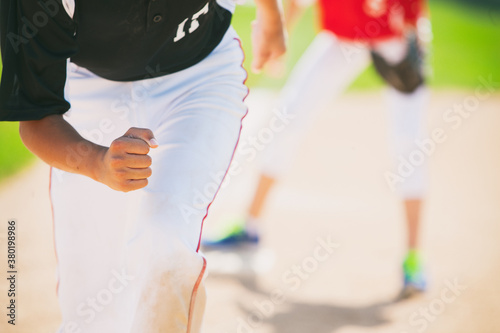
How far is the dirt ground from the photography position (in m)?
3.36

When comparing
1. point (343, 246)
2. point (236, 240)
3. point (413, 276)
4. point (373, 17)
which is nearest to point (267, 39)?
point (373, 17)

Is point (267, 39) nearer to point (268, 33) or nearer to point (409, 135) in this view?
point (268, 33)

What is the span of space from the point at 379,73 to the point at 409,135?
398 millimetres

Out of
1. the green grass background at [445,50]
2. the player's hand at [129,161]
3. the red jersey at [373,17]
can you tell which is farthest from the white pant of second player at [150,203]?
the green grass background at [445,50]

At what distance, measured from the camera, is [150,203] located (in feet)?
5.91

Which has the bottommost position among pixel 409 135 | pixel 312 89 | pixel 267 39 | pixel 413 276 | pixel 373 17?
pixel 413 276

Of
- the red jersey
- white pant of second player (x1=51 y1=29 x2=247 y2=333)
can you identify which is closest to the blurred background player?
the red jersey

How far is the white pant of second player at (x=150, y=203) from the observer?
174cm

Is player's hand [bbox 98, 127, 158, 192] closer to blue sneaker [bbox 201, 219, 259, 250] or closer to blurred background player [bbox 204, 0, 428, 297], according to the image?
blurred background player [bbox 204, 0, 428, 297]

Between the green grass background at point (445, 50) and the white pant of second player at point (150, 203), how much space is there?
3153mm

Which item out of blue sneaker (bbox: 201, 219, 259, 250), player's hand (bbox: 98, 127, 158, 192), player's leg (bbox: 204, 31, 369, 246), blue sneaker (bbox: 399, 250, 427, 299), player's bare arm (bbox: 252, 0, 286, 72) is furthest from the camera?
blue sneaker (bbox: 201, 219, 259, 250)

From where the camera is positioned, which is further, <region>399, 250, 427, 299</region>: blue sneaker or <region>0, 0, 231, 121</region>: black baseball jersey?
<region>399, 250, 427, 299</region>: blue sneaker

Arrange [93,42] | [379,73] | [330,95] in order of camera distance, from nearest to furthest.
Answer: [93,42] < [379,73] < [330,95]

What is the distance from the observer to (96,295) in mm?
2221
